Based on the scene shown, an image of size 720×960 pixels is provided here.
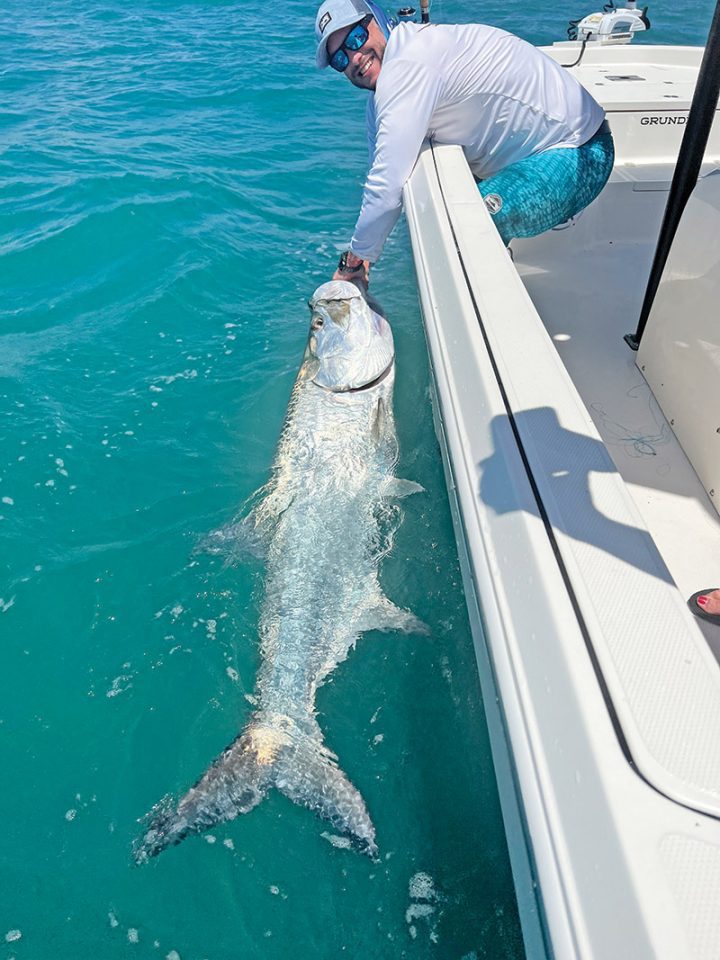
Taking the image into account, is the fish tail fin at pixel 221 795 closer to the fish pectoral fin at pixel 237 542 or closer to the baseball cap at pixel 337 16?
the fish pectoral fin at pixel 237 542

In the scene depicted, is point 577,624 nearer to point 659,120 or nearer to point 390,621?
point 390,621

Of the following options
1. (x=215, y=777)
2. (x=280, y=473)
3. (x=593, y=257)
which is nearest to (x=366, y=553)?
(x=280, y=473)

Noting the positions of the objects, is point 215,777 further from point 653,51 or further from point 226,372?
point 653,51

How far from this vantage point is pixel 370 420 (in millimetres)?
3613

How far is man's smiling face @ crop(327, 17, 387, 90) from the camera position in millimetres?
3127

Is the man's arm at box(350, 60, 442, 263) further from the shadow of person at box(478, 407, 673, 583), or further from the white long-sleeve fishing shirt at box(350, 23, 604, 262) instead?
the shadow of person at box(478, 407, 673, 583)

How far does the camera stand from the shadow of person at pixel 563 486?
148cm

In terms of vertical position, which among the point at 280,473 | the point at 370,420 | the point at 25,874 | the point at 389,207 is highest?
the point at 389,207

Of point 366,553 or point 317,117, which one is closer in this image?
point 366,553

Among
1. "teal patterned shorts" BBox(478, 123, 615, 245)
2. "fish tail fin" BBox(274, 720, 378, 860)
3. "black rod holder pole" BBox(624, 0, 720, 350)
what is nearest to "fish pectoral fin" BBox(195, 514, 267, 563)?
"fish tail fin" BBox(274, 720, 378, 860)

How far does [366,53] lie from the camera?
3189mm

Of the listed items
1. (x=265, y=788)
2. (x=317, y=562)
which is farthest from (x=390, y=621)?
(x=265, y=788)

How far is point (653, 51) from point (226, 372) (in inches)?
195

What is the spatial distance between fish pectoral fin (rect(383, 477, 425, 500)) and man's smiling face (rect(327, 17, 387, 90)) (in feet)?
6.52
